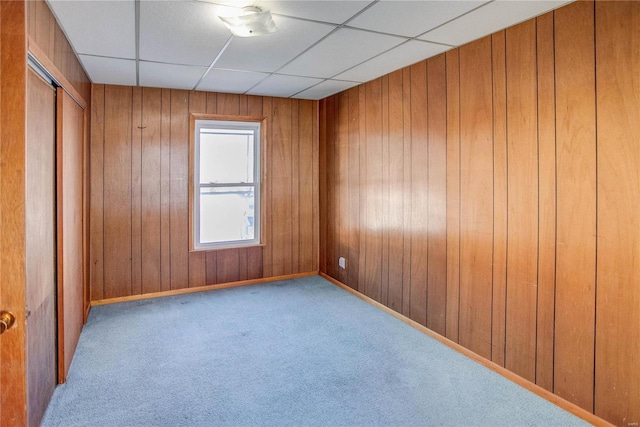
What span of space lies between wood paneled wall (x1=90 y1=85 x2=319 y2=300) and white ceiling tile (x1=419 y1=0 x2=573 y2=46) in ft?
8.57

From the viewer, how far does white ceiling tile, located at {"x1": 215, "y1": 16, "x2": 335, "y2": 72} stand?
2.64m

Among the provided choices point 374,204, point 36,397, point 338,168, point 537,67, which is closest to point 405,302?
point 374,204

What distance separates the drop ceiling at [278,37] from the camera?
7.62 feet

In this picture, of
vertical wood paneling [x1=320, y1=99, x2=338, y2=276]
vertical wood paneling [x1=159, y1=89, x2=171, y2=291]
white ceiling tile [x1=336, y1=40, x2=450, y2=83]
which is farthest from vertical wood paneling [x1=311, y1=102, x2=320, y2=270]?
vertical wood paneling [x1=159, y1=89, x2=171, y2=291]

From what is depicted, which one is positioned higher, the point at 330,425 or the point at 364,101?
the point at 364,101

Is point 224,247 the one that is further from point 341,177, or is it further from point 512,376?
point 512,376

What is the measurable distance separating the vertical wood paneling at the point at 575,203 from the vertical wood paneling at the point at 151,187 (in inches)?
149

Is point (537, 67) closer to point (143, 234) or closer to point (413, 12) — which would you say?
point (413, 12)

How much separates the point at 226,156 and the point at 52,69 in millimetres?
2608

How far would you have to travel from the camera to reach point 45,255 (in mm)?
2354

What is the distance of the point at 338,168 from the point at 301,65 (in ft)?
5.20

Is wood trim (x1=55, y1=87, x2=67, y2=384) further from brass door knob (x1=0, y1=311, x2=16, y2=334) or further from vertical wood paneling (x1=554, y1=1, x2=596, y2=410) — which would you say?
vertical wood paneling (x1=554, y1=1, x2=596, y2=410)

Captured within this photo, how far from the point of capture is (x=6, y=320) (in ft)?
4.79

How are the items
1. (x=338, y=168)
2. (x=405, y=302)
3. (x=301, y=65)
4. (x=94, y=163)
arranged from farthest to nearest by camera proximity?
(x=338, y=168), (x=94, y=163), (x=405, y=302), (x=301, y=65)
